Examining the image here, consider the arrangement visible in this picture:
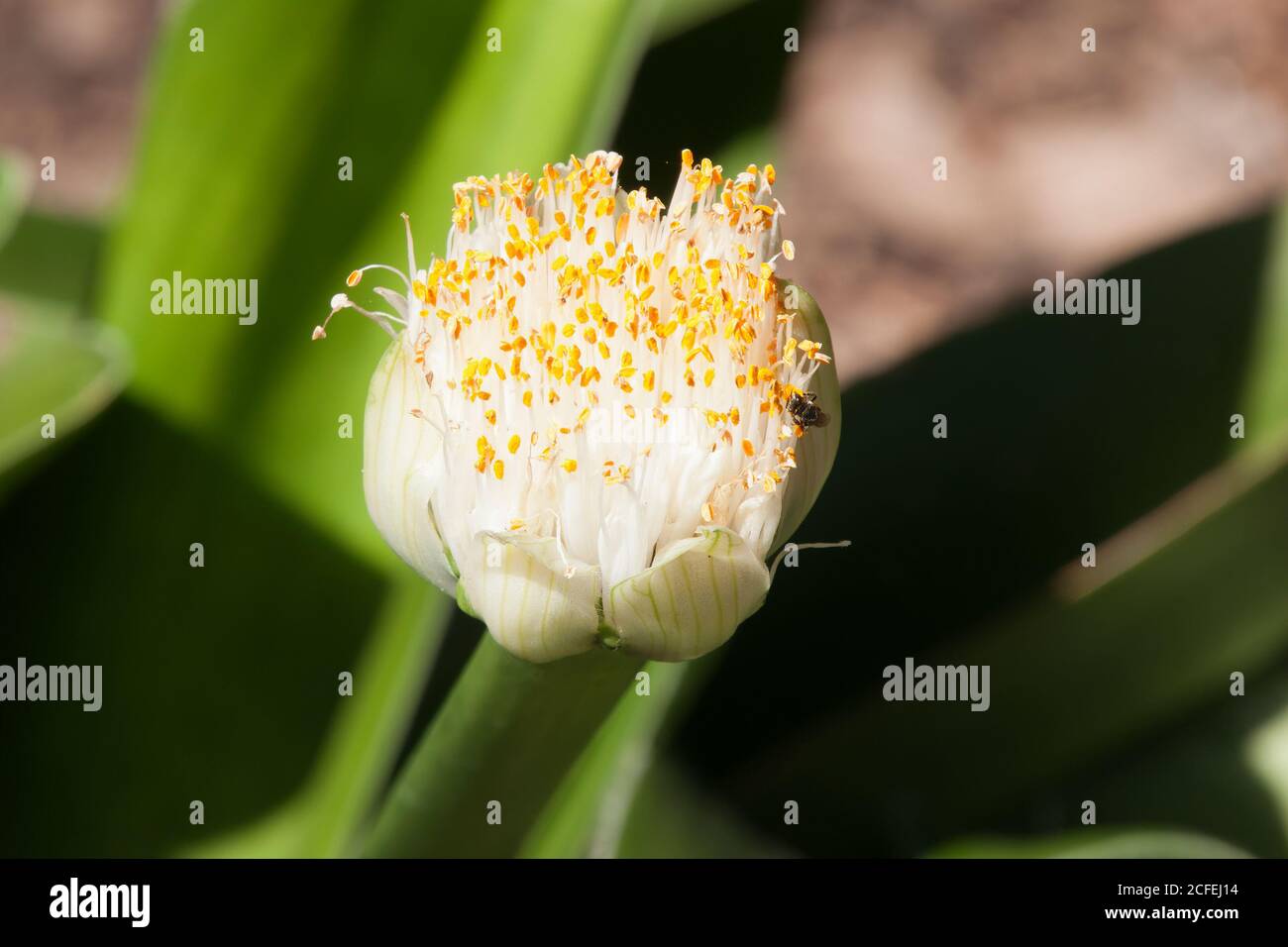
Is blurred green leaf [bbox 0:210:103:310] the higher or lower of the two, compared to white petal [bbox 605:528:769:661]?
higher

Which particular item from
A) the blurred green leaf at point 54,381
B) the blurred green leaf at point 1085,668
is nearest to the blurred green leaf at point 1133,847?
the blurred green leaf at point 1085,668

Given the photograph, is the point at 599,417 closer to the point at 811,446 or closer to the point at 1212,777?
the point at 811,446

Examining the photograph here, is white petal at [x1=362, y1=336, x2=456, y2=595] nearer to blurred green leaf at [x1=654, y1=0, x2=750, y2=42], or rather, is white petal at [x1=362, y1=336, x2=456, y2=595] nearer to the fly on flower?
the fly on flower

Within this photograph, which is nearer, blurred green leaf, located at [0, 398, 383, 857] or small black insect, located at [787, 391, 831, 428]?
small black insect, located at [787, 391, 831, 428]

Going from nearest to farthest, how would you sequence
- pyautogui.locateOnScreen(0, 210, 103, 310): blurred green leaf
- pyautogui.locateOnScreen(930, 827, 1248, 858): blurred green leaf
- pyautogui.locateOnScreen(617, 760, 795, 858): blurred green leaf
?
pyautogui.locateOnScreen(930, 827, 1248, 858): blurred green leaf < pyautogui.locateOnScreen(617, 760, 795, 858): blurred green leaf < pyautogui.locateOnScreen(0, 210, 103, 310): blurred green leaf

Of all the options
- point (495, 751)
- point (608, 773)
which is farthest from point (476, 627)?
point (495, 751)

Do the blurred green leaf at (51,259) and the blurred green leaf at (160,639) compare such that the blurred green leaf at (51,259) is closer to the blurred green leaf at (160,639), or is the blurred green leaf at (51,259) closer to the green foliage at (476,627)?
the green foliage at (476,627)

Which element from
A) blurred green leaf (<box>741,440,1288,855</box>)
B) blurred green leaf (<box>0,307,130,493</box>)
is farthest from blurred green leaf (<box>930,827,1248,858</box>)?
blurred green leaf (<box>0,307,130,493</box>)
